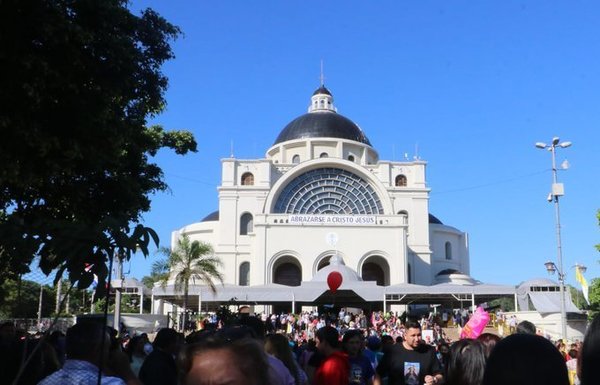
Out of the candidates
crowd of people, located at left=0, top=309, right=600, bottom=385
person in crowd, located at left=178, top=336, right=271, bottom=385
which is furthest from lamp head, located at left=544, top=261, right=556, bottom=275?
person in crowd, located at left=178, top=336, right=271, bottom=385

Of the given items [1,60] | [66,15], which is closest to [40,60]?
[1,60]

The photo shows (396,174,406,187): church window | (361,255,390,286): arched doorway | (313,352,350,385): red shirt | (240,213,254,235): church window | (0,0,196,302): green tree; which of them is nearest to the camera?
(313,352,350,385): red shirt

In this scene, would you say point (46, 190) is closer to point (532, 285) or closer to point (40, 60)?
point (40, 60)

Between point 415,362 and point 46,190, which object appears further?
point 46,190

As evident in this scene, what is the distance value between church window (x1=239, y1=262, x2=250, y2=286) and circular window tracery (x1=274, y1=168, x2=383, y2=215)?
482 cm

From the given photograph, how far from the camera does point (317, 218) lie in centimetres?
4347

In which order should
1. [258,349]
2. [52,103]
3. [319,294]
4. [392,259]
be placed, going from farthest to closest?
[392,259] < [319,294] < [52,103] < [258,349]

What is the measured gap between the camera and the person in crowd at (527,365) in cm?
202

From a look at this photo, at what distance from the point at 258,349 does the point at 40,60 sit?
819 centimetres

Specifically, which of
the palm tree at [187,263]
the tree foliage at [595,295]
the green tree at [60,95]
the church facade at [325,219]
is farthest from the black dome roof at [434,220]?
the green tree at [60,95]

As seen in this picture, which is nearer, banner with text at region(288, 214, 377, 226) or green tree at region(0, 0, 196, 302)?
green tree at region(0, 0, 196, 302)

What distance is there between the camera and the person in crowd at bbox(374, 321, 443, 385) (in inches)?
246

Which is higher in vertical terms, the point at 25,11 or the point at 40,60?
the point at 25,11

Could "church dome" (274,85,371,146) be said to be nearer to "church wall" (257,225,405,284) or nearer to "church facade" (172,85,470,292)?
"church facade" (172,85,470,292)
